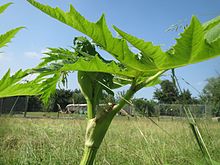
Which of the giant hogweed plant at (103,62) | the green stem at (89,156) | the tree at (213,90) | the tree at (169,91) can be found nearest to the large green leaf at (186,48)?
the giant hogweed plant at (103,62)

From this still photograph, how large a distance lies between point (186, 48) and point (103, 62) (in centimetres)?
12

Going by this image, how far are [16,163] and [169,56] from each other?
7.95 feet

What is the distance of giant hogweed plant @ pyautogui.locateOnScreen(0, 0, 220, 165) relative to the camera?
42 centimetres

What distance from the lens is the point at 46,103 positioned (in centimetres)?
61

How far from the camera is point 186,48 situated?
412 mm

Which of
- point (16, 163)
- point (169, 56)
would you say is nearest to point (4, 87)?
point (169, 56)

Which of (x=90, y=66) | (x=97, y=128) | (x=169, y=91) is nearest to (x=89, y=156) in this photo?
(x=97, y=128)

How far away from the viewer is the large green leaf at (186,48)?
1.29 feet

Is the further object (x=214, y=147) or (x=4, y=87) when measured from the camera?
(x=214, y=147)

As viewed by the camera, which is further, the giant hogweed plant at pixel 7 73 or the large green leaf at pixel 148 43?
the giant hogweed plant at pixel 7 73

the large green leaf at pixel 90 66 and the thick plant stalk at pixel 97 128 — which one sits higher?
the large green leaf at pixel 90 66

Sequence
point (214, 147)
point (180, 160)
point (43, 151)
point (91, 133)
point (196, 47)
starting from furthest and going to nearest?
point (43, 151) < point (180, 160) < point (214, 147) < point (91, 133) < point (196, 47)

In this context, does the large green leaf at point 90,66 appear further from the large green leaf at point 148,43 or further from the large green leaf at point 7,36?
the large green leaf at point 7,36

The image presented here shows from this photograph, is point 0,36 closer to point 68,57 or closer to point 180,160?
point 68,57
